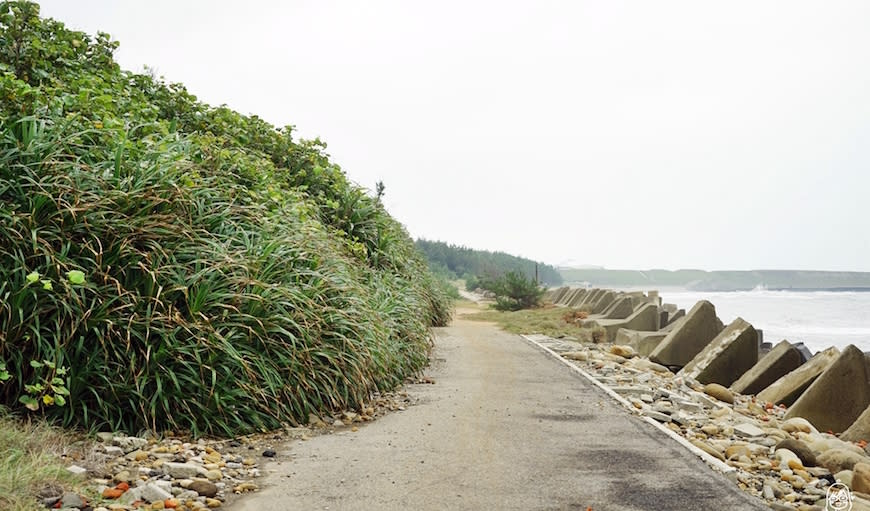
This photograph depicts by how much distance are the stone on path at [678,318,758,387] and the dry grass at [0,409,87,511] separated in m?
8.66

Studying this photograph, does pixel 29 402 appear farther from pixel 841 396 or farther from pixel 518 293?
pixel 518 293

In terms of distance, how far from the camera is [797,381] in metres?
9.52

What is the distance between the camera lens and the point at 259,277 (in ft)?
22.4

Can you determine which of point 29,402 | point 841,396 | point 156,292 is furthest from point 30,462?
point 841,396

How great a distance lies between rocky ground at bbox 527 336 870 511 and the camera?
515 centimetres

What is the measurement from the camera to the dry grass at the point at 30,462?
4.01 metres

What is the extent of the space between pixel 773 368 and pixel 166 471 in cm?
842

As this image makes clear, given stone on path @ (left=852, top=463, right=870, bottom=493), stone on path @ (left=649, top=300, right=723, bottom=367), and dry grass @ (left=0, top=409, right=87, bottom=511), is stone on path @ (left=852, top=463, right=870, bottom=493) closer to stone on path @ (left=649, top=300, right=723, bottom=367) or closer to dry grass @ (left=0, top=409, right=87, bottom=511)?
dry grass @ (left=0, top=409, right=87, bottom=511)

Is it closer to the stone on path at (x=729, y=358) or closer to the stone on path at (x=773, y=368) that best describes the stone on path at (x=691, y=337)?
the stone on path at (x=729, y=358)

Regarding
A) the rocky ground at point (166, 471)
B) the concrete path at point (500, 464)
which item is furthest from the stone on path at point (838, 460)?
the rocky ground at point (166, 471)

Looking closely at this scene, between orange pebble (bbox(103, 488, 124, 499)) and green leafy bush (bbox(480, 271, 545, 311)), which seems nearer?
orange pebble (bbox(103, 488, 124, 499))

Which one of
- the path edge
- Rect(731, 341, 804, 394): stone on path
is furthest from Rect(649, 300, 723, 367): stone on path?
the path edge

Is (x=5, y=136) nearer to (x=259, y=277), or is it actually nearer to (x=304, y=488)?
(x=259, y=277)

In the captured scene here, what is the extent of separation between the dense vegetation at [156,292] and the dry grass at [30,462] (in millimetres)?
200
